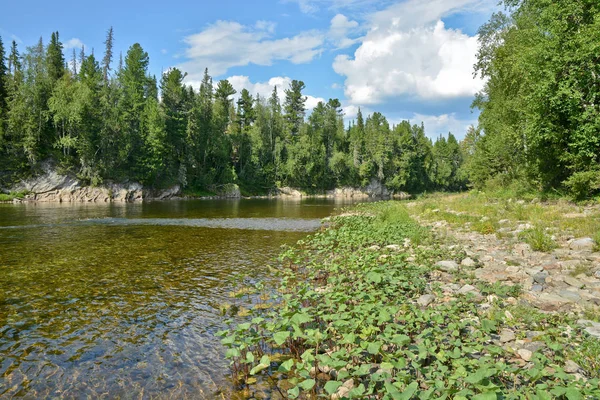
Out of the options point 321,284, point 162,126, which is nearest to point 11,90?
point 162,126

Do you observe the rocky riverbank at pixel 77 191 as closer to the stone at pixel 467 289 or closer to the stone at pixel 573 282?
the stone at pixel 467 289

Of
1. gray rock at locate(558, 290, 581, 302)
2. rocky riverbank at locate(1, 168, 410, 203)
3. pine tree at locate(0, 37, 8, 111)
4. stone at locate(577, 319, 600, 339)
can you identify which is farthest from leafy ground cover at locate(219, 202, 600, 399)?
pine tree at locate(0, 37, 8, 111)

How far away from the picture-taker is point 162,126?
2921 inches

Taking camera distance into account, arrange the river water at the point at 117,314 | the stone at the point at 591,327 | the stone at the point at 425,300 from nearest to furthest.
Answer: the stone at the point at 591,327
the river water at the point at 117,314
the stone at the point at 425,300

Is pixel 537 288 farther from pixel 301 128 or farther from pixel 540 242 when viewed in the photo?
pixel 301 128

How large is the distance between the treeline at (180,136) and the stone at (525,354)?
70.3 m

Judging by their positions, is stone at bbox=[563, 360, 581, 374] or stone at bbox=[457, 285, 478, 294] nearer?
stone at bbox=[563, 360, 581, 374]

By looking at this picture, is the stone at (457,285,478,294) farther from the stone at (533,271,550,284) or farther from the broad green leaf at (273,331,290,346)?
the broad green leaf at (273,331,290,346)

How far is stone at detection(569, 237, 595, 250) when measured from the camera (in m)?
11.5

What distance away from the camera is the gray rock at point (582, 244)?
11.5 m

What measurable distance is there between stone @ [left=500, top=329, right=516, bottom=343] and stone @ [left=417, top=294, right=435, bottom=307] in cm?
181

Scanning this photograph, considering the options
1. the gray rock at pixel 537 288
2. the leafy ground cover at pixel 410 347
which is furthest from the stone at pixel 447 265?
the gray rock at pixel 537 288

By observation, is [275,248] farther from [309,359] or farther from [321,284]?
[309,359]

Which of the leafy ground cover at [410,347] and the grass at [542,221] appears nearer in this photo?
the leafy ground cover at [410,347]
